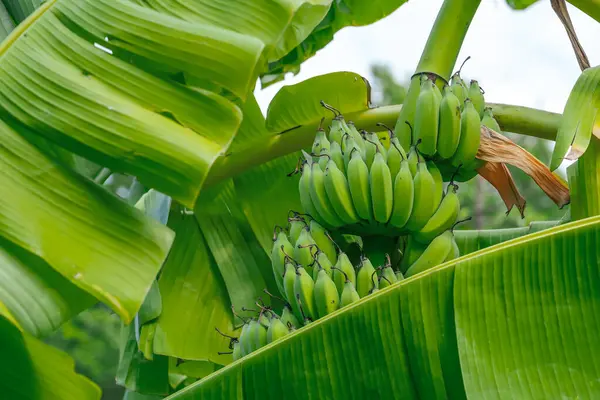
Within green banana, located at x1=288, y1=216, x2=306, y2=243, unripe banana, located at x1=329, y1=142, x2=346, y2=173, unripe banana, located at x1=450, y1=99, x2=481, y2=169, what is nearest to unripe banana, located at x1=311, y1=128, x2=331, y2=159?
unripe banana, located at x1=329, y1=142, x2=346, y2=173

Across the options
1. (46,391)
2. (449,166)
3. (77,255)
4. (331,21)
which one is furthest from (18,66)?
(331,21)

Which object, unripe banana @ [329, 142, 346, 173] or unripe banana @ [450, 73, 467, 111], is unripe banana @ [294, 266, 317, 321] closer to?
unripe banana @ [329, 142, 346, 173]

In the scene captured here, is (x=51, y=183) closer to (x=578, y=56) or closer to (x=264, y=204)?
(x=264, y=204)

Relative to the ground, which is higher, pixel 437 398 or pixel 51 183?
pixel 51 183

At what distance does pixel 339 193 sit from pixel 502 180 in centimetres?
36

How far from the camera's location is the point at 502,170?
131cm

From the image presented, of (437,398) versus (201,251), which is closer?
(437,398)

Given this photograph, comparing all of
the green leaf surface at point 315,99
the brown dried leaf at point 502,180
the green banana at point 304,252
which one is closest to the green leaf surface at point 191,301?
the green leaf surface at point 315,99

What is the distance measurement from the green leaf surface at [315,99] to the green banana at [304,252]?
16.3 inches

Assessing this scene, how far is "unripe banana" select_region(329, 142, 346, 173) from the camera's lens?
1.22 m

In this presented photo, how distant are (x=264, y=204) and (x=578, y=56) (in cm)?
74

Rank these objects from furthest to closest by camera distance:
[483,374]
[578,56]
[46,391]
→ [578,56] < [46,391] < [483,374]

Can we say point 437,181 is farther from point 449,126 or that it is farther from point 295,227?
point 295,227

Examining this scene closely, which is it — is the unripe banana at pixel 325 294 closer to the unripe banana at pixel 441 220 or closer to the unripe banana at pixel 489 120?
the unripe banana at pixel 441 220
